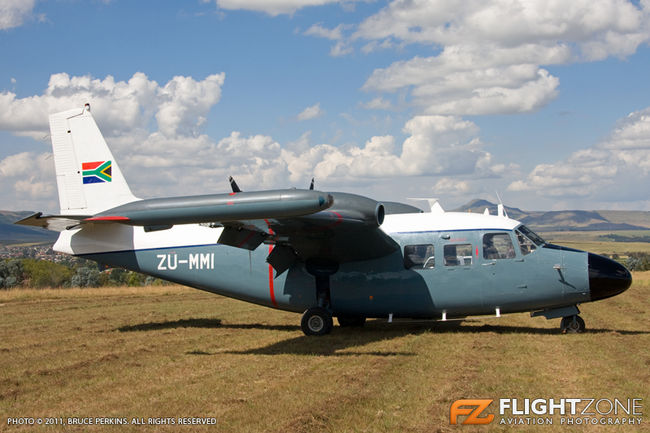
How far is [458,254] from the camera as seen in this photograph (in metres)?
15.1

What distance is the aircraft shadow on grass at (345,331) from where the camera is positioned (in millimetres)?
12945

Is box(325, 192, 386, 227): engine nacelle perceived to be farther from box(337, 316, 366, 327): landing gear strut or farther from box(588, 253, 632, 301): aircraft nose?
box(588, 253, 632, 301): aircraft nose

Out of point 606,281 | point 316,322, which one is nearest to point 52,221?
point 316,322

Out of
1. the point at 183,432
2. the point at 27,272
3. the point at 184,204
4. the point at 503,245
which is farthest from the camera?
the point at 27,272

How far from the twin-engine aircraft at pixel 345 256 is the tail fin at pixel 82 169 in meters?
0.03

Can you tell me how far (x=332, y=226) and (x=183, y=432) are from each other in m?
7.09

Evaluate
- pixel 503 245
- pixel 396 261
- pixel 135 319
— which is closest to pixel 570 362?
pixel 503 245

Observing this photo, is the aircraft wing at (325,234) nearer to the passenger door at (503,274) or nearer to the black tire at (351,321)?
the black tire at (351,321)

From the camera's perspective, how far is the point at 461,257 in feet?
49.4

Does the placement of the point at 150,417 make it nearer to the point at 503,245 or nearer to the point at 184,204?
the point at 184,204

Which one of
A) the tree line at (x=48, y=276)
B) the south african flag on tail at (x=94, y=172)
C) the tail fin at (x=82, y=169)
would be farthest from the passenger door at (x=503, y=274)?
the tree line at (x=48, y=276)

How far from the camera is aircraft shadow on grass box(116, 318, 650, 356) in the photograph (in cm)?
1295

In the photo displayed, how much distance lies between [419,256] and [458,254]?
98 cm

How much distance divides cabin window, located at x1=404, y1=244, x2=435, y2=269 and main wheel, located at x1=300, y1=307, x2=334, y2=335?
7.98 feet
